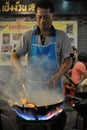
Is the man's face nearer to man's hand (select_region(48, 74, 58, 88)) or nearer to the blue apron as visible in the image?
the blue apron

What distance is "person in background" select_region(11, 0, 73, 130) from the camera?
13.2 feet

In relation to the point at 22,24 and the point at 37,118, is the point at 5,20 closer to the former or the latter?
the point at 22,24

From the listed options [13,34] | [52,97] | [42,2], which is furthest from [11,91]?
[13,34]

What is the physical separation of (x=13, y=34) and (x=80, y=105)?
694cm

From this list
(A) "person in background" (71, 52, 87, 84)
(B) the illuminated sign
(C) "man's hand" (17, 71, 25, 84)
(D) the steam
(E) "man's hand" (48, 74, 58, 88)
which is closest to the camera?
(E) "man's hand" (48, 74, 58, 88)

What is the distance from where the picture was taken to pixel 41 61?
416cm

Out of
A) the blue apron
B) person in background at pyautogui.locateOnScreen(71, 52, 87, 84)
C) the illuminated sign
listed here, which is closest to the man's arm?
the blue apron

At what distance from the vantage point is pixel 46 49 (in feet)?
13.5

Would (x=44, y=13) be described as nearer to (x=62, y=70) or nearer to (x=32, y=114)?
(x=62, y=70)

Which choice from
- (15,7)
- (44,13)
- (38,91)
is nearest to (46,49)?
(44,13)

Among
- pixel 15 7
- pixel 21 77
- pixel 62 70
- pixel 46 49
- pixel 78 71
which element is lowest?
pixel 78 71

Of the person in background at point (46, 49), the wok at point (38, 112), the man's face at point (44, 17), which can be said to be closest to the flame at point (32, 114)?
the wok at point (38, 112)

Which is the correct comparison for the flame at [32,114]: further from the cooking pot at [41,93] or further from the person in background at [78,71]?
the person in background at [78,71]

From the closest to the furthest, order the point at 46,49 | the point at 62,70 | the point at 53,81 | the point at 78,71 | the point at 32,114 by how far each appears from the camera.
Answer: the point at 32,114 → the point at 53,81 → the point at 62,70 → the point at 46,49 → the point at 78,71
